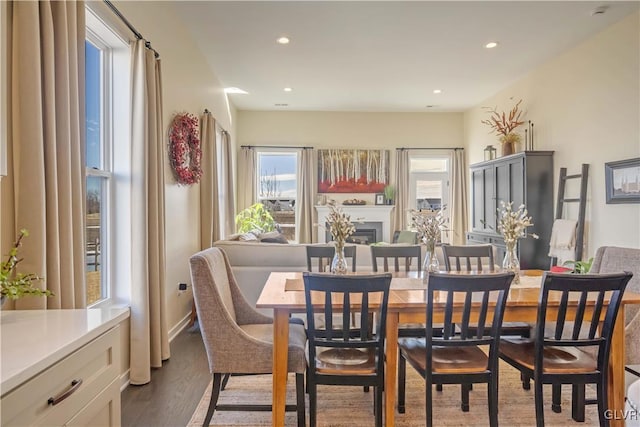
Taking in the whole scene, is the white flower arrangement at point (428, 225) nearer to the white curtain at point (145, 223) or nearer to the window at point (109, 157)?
the white curtain at point (145, 223)

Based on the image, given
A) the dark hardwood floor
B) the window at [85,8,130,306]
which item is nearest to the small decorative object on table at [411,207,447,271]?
the dark hardwood floor

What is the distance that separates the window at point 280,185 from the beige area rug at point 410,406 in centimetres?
514

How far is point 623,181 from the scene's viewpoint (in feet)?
13.0

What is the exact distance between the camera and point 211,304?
2.14m

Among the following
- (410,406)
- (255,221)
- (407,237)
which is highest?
(255,221)

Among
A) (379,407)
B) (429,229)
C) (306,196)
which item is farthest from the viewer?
(306,196)

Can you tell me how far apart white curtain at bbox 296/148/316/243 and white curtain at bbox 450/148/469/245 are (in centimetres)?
279

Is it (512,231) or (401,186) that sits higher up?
(401,186)

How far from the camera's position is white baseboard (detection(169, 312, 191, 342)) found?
12.2 ft

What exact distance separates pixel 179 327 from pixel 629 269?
3809 mm

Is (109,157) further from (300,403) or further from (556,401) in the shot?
(556,401)

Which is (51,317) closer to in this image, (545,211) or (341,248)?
(341,248)

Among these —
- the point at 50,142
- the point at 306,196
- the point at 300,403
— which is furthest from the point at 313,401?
the point at 306,196

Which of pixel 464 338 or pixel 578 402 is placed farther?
pixel 578 402
